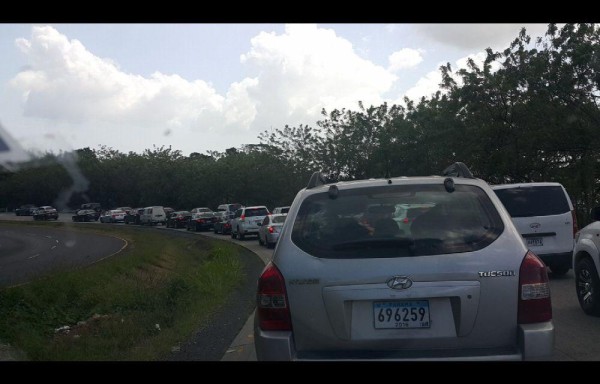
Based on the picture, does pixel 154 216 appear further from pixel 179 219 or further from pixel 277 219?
pixel 277 219

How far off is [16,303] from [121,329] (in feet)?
13.8

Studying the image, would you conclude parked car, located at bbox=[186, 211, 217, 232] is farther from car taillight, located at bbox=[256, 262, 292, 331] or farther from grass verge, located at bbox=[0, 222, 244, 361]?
car taillight, located at bbox=[256, 262, 292, 331]

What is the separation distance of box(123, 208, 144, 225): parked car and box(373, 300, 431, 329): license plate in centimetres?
5806

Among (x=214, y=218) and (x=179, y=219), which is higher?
(x=214, y=218)

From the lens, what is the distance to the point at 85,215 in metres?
66.2

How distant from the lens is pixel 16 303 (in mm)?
14188

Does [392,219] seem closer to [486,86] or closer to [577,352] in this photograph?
[577,352]

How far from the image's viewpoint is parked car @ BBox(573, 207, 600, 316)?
9.11m

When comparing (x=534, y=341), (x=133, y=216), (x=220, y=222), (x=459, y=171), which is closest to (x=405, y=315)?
(x=534, y=341)

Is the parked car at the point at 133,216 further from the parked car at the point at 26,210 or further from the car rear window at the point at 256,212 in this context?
the car rear window at the point at 256,212

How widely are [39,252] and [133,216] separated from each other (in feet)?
101

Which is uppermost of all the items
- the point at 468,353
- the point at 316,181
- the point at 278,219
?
the point at 316,181

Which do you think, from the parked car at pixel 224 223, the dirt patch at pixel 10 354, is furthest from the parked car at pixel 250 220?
the dirt patch at pixel 10 354
